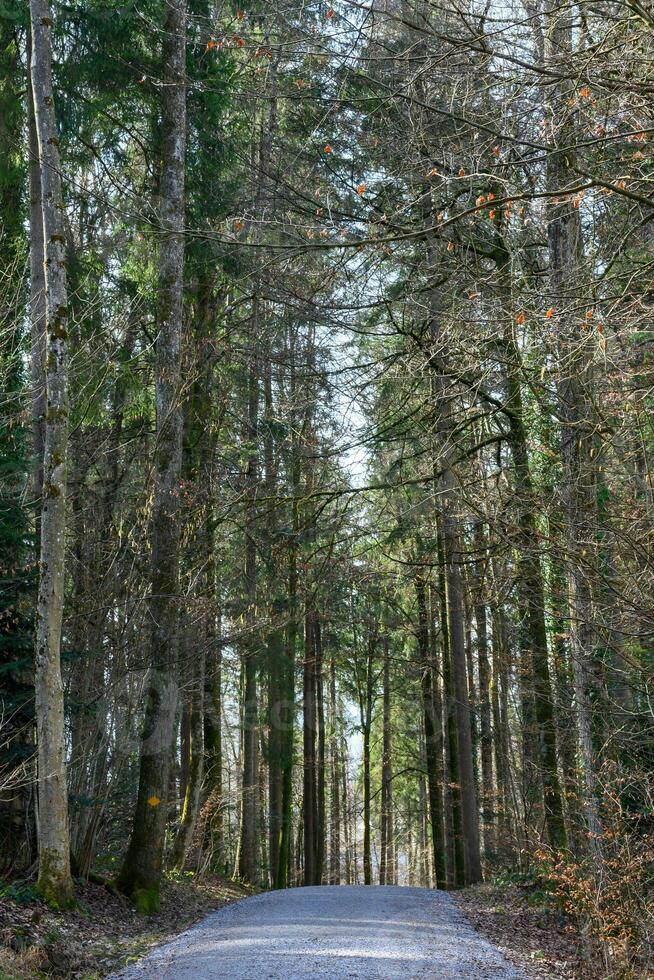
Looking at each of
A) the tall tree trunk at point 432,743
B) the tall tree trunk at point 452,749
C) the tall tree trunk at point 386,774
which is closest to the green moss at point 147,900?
the tall tree trunk at point 452,749

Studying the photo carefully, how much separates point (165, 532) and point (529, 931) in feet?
20.1

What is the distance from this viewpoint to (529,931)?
8.98 metres

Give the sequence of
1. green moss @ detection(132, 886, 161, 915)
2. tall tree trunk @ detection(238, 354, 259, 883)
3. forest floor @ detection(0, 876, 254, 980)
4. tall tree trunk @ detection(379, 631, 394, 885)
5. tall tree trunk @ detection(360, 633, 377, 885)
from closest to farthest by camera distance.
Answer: forest floor @ detection(0, 876, 254, 980) → green moss @ detection(132, 886, 161, 915) → tall tree trunk @ detection(238, 354, 259, 883) → tall tree trunk @ detection(360, 633, 377, 885) → tall tree trunk @ detection(379, 631, 394, 885)

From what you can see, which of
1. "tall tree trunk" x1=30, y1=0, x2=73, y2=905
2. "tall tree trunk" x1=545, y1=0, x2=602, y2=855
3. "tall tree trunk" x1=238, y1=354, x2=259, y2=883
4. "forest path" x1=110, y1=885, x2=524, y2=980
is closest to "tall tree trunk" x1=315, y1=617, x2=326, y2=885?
"tall tree trunk" x1=238, y1=354, x2=259, y2=883

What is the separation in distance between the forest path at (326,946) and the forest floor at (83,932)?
0.29m

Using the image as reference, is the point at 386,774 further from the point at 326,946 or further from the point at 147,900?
the point at 326,946

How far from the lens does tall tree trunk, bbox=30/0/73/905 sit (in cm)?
831

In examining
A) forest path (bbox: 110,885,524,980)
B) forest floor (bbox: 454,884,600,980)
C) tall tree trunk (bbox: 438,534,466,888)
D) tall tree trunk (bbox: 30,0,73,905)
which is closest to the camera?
forest path (bbox: 110,885,524,980)

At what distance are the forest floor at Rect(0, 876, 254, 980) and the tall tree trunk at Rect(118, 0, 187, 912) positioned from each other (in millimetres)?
502

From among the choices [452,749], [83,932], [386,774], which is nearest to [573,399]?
[83,932]

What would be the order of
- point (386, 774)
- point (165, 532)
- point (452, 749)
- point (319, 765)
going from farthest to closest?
point (386, 774) < point (319, 765) < point (452, 749) < point (165, 532)

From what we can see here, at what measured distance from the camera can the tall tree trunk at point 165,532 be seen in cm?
1036

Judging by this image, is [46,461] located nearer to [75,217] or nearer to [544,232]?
[544,232]

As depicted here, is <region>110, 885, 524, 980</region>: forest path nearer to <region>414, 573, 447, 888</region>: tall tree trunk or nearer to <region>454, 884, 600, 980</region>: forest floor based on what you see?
<region>454, 884, 600, 980</region>: forest floor
